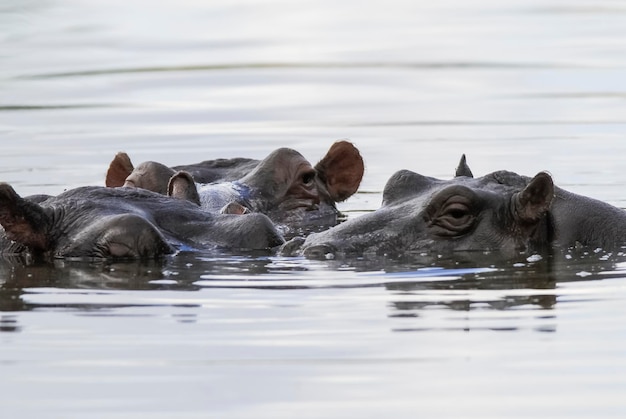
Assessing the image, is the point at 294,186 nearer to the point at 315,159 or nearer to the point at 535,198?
the point at 315,159

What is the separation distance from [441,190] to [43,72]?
1608 cm

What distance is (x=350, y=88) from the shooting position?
77.3ft

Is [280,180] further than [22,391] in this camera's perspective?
Yes

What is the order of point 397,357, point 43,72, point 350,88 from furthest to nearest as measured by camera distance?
point 43,72, point 350,88, point 397,357

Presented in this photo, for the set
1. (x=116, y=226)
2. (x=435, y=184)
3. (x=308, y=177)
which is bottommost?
(x=116, y=226)

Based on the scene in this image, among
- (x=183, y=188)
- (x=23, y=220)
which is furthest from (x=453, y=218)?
(x=23, y=220)

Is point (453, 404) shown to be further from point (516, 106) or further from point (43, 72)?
point (43, 72)

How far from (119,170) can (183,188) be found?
2.26 metres

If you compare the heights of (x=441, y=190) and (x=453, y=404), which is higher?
(x=441, y=190)

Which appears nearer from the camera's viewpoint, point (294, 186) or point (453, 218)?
point (453, 218)

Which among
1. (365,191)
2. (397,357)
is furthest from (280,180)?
(397,357)

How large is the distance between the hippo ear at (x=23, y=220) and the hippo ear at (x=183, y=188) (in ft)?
5.12

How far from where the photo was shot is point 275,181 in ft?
46.5

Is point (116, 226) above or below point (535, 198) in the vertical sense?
below
